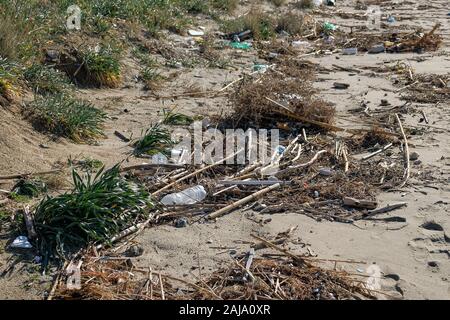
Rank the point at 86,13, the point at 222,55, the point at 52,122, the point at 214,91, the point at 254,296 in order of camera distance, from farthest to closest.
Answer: the point at 222,55 → the point at 86,13 → the point at 214,91 → the point at 52,122 → the point at 254,296

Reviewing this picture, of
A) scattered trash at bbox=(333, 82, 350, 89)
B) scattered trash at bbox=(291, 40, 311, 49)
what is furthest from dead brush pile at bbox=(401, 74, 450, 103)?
scattered trash at bbox=(291, 40, 311, 49)

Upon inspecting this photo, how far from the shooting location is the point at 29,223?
443 centimetres

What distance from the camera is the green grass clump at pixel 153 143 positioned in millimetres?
6055

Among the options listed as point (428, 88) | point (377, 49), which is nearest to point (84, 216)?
point (428, 88)

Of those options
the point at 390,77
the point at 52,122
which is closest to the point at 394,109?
the point at 390,77

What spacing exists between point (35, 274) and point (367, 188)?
8.44ft

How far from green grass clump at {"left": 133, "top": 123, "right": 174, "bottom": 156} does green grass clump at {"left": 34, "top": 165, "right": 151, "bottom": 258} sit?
1.33m

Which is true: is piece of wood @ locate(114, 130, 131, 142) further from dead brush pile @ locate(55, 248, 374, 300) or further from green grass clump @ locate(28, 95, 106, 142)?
dead brush pile @ locate(55, 248, 374, 300)

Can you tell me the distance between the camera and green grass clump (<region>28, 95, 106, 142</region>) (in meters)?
6.13

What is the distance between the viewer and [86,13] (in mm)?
8648

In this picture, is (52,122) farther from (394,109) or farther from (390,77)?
(390,77)

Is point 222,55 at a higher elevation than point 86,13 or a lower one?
lower

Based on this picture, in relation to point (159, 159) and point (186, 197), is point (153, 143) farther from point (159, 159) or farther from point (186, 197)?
point (186, 197)

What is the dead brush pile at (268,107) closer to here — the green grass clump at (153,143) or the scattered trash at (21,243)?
the green grass clump at (153,143)
